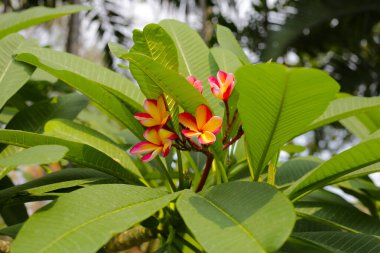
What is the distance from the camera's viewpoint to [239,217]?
0.64 metres

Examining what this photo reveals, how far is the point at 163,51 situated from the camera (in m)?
0.85

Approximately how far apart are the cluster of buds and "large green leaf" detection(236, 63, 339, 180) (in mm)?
58

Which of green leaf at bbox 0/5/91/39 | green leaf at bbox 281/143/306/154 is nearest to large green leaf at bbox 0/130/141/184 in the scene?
green leaf at bbox 0/5/91/39

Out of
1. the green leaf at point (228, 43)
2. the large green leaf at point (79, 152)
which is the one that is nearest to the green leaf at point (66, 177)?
the large green leaf at point (79, 152)

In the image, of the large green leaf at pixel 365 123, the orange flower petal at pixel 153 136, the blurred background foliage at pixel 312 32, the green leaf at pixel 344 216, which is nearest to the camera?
the orange flower petal at pixel 153 136

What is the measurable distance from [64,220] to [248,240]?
21 cm

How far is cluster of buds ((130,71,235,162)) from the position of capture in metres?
0.79

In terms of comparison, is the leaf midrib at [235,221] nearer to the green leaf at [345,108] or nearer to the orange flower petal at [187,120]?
the orange flower petal at [187,120]

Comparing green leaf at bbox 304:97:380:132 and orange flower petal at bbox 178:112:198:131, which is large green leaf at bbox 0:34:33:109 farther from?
green leaf at bbox 304:97:380:132

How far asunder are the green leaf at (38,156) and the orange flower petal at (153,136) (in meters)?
0.20

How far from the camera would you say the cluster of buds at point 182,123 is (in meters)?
0.79

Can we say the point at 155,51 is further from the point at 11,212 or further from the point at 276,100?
the point at 11,212

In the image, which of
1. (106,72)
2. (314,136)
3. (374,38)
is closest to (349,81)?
(374,38)

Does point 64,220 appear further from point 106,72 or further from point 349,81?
point 349,81
